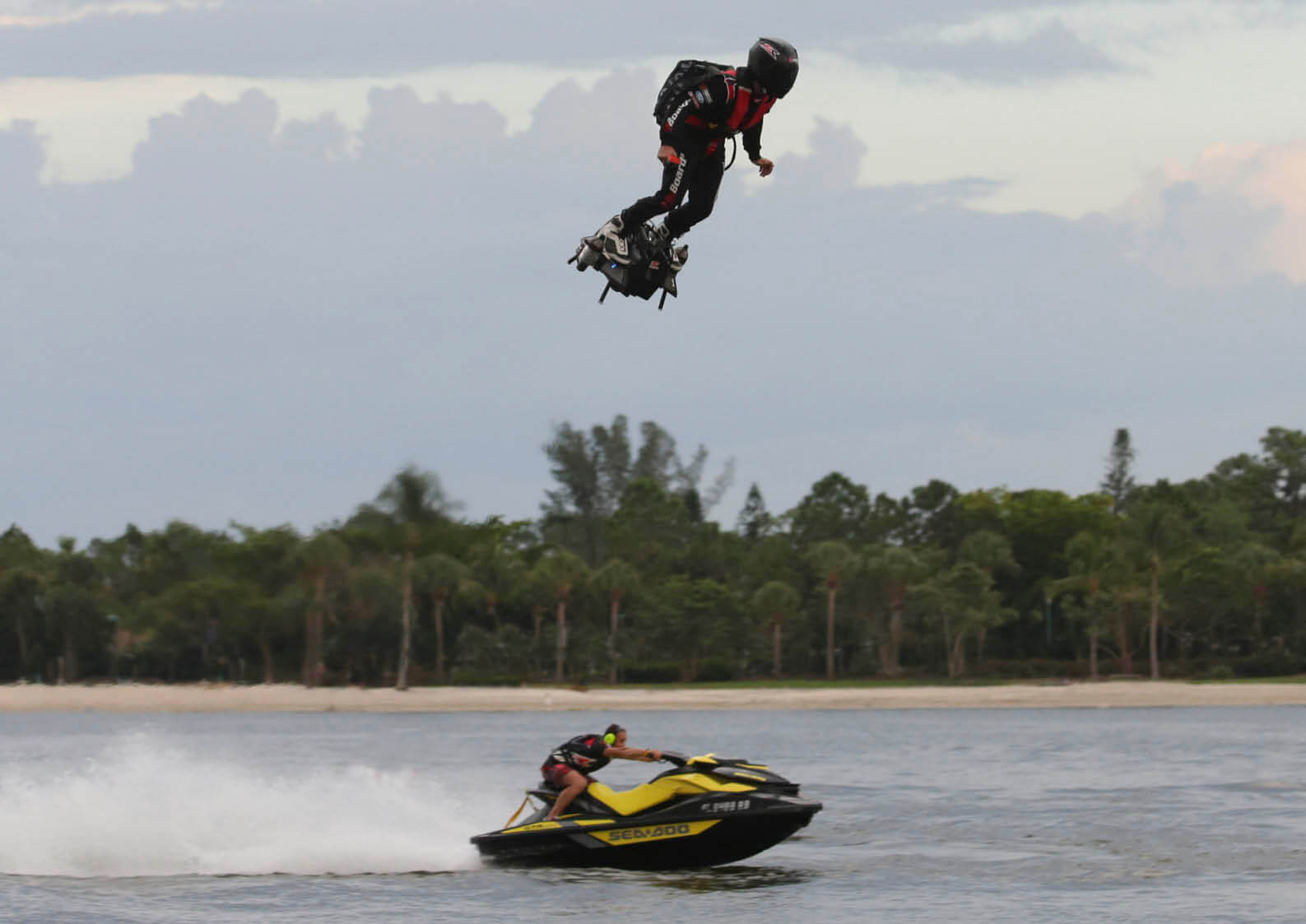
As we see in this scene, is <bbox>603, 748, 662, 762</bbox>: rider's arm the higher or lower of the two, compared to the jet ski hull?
higher

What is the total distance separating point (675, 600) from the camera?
12812 centimetres

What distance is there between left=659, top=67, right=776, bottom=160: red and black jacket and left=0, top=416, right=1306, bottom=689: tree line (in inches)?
3847

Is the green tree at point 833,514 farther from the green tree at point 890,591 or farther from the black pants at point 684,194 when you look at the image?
the black pants at point 684,194

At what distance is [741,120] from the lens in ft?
40.0

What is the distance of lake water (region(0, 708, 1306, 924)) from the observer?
26000 millimetres

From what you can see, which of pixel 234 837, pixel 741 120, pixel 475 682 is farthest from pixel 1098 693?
pixel 741 120

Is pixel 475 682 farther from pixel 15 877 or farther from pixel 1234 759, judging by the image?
pixel 15 877

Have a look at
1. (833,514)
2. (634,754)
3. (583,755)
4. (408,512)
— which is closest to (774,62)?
(634,754)

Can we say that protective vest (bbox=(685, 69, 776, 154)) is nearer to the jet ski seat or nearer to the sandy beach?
the jet ski seat

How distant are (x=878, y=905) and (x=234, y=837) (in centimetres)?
1523

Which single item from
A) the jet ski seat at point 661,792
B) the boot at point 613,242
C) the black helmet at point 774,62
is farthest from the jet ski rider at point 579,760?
the black helmet at point 774,62

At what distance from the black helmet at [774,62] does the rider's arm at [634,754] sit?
15.4 meters

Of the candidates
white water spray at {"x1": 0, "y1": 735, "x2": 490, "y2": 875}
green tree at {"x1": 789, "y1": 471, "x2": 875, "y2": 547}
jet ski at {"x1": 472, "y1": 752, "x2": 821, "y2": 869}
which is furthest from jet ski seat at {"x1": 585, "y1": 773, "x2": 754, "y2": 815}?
green tree at {"x1": 789, "y1": 471, "x2": 875, "y2": 547}

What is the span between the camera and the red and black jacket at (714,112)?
11.9m
